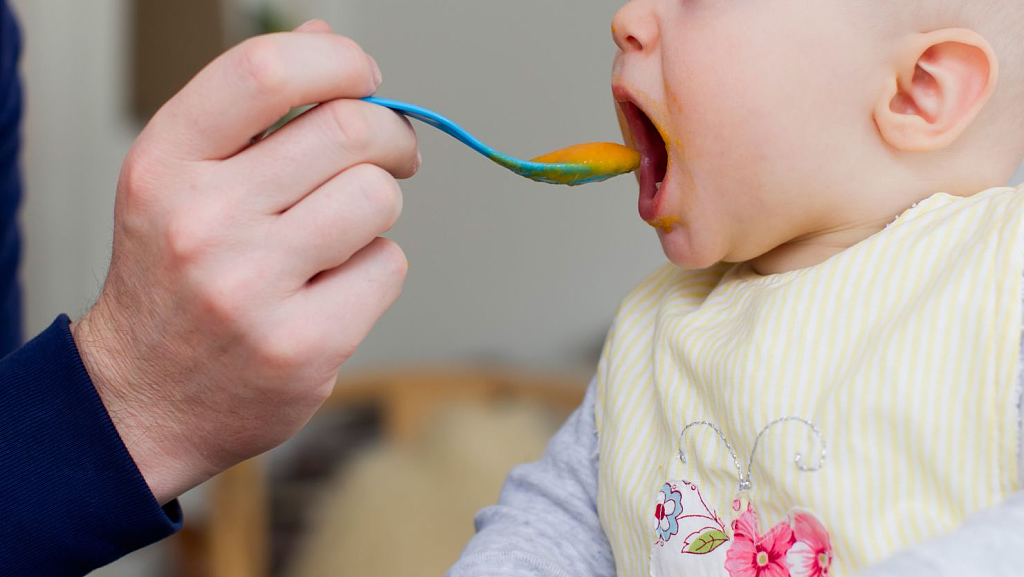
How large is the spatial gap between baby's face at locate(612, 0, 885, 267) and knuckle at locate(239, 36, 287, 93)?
0.29m

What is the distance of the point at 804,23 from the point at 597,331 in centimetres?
192

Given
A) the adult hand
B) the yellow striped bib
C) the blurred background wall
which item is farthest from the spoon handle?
the blurred background wall

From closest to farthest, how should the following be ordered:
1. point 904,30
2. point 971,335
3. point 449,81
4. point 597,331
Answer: point 971,335
point 904,30
point 597,331
point 449,81

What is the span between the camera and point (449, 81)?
9.12ft

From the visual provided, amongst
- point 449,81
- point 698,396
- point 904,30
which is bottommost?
point 698,396

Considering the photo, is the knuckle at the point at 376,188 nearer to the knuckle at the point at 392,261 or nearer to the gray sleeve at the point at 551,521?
the knuckle at the point at 392,261

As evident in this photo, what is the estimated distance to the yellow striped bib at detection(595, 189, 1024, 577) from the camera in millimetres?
539

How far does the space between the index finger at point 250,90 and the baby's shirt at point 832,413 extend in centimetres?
35

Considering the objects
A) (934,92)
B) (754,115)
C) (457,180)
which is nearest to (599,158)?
(754,115)

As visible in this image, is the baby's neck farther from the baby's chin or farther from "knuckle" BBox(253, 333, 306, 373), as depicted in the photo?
"knuckle" BBox(253, 333, 306, 373)

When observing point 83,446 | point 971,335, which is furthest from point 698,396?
point 83,446

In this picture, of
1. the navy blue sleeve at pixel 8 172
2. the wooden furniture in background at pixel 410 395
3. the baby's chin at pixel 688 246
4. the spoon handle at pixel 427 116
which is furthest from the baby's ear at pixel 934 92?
the wooden furniture in background at pixel 410 395

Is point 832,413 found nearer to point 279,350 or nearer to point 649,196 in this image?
point 649,196

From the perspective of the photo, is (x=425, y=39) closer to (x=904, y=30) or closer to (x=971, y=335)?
(x=904, y=30)
